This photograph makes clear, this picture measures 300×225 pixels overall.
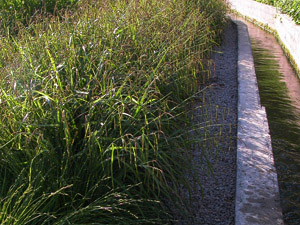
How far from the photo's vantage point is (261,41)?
10.3m

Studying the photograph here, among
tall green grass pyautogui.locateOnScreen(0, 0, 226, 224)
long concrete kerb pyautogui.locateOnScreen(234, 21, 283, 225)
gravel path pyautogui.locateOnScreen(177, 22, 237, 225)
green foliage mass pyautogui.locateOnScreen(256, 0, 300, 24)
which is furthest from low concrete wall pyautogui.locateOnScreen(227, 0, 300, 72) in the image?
tall green grass pyautogui.locateOnScreen(0, 0, 226, 224)

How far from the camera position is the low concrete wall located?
7.95 metres

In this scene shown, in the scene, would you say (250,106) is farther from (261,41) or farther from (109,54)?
(261,41)

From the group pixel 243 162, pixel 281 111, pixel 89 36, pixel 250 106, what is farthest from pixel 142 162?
pixel 281 111

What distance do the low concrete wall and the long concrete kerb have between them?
313 cm

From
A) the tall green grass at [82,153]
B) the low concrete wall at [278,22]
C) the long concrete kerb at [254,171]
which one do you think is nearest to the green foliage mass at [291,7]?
the low concrete wall at [278,22]

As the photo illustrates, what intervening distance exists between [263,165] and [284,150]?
2.91 feet

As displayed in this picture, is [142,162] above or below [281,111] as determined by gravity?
above

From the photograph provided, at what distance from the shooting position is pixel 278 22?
10492mm

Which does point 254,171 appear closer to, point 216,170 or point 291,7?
point 216,170

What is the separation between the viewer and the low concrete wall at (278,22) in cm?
795

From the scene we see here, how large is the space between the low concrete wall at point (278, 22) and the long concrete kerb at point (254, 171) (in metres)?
3.13

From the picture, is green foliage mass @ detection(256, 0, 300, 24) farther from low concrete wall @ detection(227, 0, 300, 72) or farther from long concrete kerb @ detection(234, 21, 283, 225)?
long concrete kerb @ detection(234, 21, 283, 225)

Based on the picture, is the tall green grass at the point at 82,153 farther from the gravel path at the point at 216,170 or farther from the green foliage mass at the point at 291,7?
the green foliage mass at the point at 291,7
